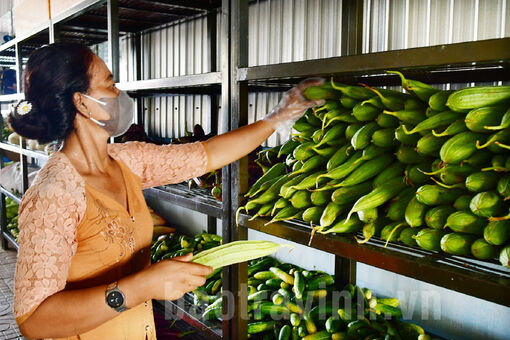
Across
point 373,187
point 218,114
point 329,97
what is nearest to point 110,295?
point 373,187

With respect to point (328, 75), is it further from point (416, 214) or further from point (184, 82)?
point (184, 82)

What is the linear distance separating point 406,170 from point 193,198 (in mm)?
1197

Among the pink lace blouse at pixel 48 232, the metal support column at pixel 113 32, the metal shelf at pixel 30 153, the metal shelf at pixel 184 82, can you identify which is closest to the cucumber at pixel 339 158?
the metal shelf at pixel 184 82

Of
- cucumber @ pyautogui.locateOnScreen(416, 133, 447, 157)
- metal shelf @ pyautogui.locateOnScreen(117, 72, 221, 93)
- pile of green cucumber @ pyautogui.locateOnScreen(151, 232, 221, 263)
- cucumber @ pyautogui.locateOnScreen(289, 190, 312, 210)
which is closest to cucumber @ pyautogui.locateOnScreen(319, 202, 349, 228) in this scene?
cucumber @ pyautogui.locateOnScreen(289, 190, 312, 210)

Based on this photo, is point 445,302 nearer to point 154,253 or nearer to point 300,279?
point 300,279

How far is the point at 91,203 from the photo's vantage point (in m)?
1.59

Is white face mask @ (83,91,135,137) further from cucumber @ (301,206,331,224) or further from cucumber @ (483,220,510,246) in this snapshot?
cucumber @ (483,220,510,246)

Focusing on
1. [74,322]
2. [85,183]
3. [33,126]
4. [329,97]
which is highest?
[329,97]

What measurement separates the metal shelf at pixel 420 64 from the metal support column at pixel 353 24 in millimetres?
425

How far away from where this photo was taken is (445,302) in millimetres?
2127

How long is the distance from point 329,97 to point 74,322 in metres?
1.17

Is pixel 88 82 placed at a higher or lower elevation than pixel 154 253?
higher

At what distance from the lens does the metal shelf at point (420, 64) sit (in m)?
1.07

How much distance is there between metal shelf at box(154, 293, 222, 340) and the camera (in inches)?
82.9
